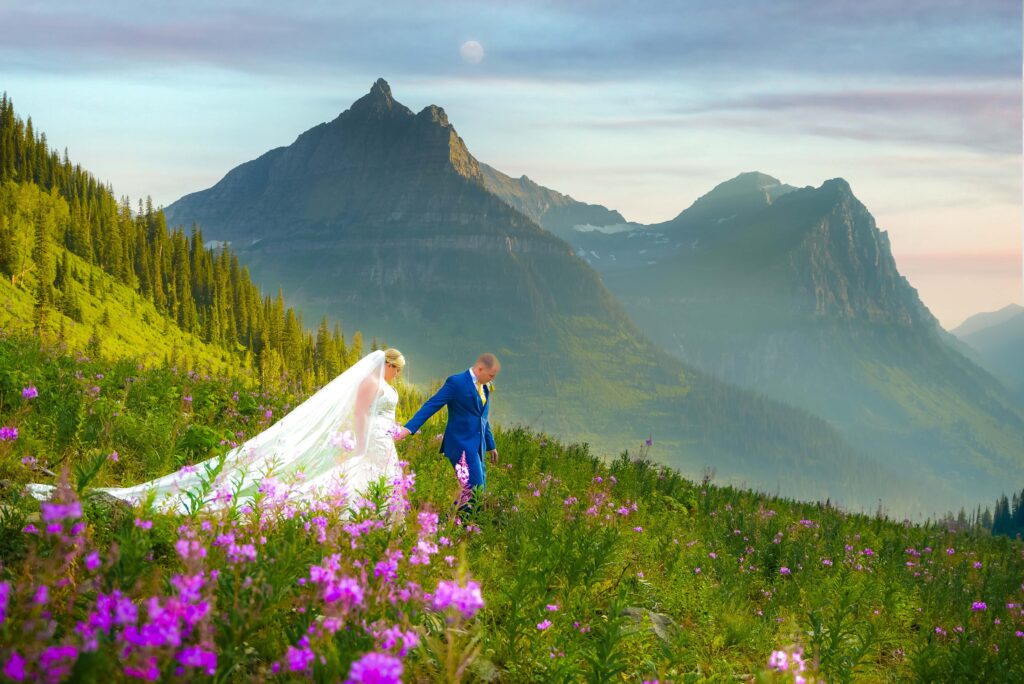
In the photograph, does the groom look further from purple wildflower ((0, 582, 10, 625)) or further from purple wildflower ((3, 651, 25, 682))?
purple wildflower ((3, 651, 25, 682))

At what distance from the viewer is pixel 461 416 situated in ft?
30.2

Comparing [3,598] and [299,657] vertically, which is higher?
[3,598]

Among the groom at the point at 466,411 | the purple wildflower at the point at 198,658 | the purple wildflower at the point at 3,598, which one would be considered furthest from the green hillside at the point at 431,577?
the groom at the point at 466,411

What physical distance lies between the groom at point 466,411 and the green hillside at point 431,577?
39cm

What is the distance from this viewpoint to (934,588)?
30.4 feet

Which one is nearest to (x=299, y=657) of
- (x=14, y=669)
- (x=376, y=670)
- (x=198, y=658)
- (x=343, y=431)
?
(x=198, y=658)

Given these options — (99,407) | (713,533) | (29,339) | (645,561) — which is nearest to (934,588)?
(713,533)

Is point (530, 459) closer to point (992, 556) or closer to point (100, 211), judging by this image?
point (992, 556)

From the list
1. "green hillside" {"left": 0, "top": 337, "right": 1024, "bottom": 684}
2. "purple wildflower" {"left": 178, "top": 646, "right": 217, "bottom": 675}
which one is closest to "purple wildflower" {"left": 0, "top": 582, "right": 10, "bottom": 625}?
"green hillside" {"left": 0, "top": 337, "right": 1024, "bottom": 684}

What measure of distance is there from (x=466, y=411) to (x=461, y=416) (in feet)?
0.30

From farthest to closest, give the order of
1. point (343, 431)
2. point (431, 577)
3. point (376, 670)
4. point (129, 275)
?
1. point (129, 275)
2. point (343, 431)
3. point (431, 577)
4. point (376, 670)

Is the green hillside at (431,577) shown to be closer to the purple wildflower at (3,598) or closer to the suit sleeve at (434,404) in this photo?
the purple wildflower at (3,598)

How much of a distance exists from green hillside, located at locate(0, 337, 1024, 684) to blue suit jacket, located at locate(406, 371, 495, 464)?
1.34ft

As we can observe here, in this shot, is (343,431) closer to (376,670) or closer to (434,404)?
(434,404)
